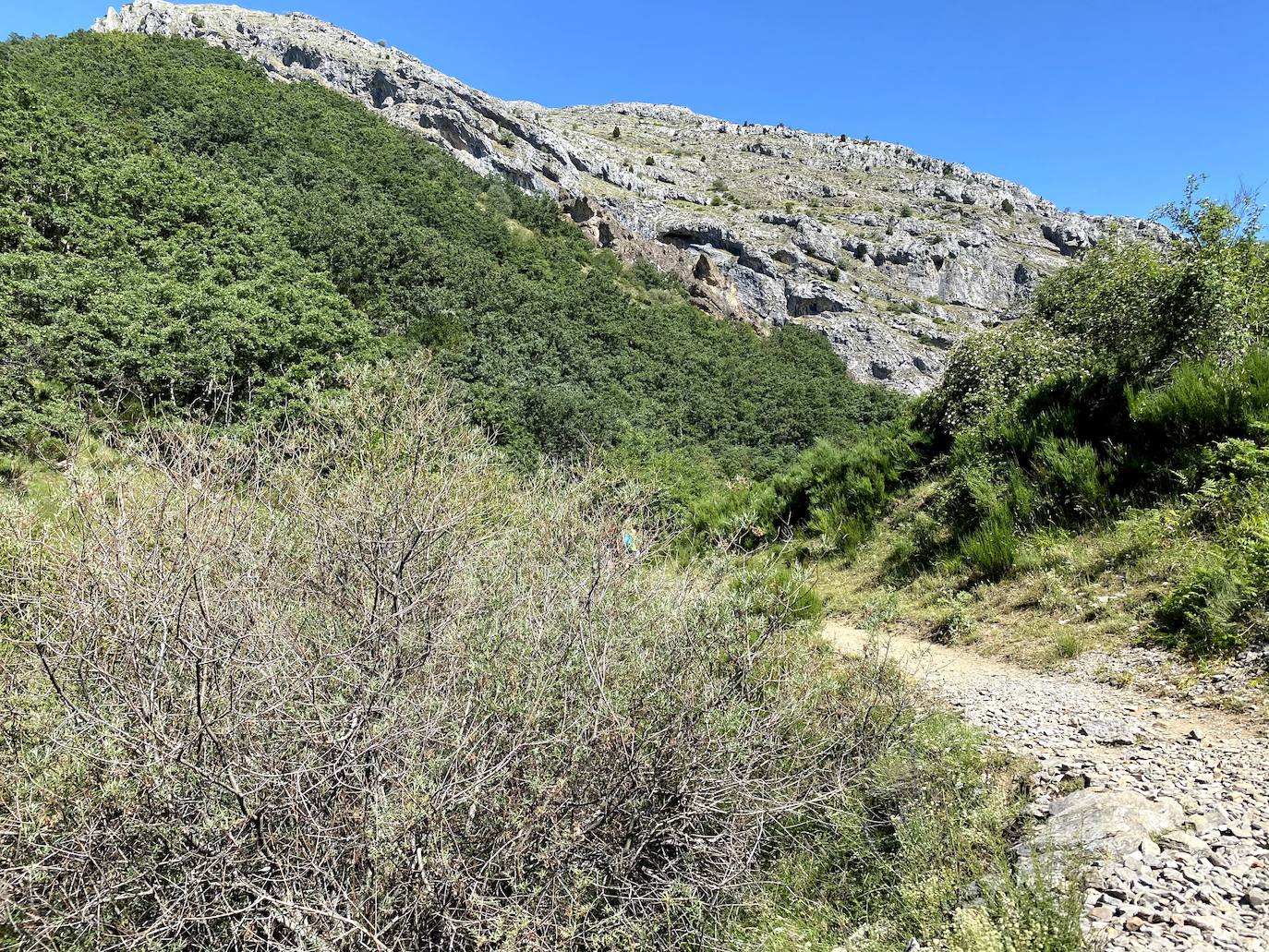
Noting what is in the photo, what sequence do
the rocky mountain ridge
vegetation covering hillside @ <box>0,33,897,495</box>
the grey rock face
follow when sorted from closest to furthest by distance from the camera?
1. the grey rock face
2. vegetation covering hillside @ <box>0,33,897,495</box>
3. the rocky mountain ridge

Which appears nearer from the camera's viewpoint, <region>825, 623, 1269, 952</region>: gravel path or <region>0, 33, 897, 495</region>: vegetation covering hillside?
<region>825, 623, 1269, 952</region>: gravel path

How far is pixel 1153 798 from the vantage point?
2.62 m

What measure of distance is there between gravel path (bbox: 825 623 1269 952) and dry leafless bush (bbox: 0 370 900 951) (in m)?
0.86

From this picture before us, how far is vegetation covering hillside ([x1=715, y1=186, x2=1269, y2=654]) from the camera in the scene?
443 cm

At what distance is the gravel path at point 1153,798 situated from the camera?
2.01 m

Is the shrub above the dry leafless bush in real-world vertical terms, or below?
above

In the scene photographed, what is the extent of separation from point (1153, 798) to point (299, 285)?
855 inches

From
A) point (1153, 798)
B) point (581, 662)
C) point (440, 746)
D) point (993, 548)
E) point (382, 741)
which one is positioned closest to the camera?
point (382, 741)

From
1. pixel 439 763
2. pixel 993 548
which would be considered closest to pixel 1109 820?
pixel 439 763

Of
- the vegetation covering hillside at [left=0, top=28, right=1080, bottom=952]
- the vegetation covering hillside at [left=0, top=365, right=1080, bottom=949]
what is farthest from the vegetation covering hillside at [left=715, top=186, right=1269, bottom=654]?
the vegetation covering hillside at [left=0, top=365, right=1080, bottom=949]

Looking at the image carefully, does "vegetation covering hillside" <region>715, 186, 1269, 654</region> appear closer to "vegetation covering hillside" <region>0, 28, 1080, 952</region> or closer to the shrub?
the shrub

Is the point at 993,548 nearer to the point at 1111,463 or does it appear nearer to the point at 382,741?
the point at 1111,463

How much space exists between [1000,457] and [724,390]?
25673 mm

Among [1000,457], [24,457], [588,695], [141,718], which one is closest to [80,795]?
[141,718]
